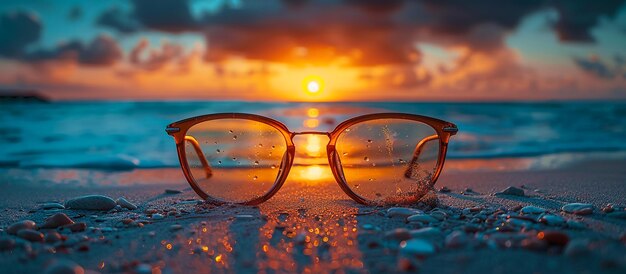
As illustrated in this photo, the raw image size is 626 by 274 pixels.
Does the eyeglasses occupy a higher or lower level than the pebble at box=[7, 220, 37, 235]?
higher

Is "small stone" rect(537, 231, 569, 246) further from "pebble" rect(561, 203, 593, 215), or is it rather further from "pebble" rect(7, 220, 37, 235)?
"pebble" rect(7, 220, 37, 235)

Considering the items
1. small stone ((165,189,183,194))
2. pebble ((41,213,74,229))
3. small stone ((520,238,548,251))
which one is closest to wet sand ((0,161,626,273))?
small stone ((520,238,548,251))

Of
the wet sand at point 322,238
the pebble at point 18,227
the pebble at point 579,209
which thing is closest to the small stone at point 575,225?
the wet sand at point 322,238

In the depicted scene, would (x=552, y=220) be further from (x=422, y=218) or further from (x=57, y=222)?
(x=57, y=222)

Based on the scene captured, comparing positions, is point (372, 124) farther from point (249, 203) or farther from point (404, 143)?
point (249, 203)

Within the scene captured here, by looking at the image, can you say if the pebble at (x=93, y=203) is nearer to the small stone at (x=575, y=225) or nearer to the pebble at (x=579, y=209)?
the small stone at (x=575, y=225)

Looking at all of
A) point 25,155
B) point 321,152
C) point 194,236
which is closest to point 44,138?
point 25,155

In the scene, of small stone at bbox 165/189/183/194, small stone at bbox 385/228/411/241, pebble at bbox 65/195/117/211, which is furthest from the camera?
small stone at bbox 165/189/183/194
